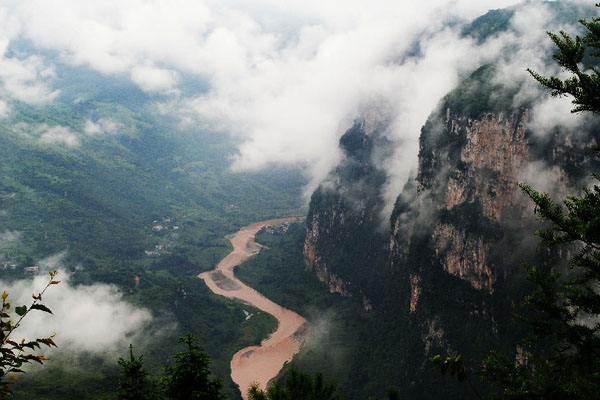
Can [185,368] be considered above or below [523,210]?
below

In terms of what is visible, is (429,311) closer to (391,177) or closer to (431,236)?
(431,236)

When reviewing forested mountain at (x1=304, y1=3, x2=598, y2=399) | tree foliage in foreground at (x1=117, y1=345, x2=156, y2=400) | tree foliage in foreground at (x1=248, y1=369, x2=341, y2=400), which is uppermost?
forested mountain at (x1=304, y1=3, x2=598, y2=399)

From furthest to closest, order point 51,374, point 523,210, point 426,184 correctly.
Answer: point 426,184
point 51,374
point 523,210

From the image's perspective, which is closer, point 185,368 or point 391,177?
point 185,368

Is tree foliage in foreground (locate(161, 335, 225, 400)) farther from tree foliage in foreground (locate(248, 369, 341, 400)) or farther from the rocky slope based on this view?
the rocky slope

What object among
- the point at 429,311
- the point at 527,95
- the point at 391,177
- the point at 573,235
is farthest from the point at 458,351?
→ the point at 573,235

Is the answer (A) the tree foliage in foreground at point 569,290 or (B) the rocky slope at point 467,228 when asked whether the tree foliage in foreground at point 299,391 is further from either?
(B) the rocky slope at point 467,228

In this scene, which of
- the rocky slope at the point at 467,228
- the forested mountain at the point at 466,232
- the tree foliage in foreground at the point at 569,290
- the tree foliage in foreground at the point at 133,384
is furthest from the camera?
the rocky slope at the point at 467,228

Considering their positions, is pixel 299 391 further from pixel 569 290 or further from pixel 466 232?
pixel 466 232

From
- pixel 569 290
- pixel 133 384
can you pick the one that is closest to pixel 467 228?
pixel 133 384

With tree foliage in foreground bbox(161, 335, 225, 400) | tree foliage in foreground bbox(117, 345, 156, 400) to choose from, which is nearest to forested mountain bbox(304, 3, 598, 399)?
tree foliage in foreground bbox(161, 335, 225, 400)

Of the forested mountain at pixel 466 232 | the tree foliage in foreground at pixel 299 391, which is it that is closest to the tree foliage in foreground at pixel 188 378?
the tree foliage in foreground at pixel 299 391
